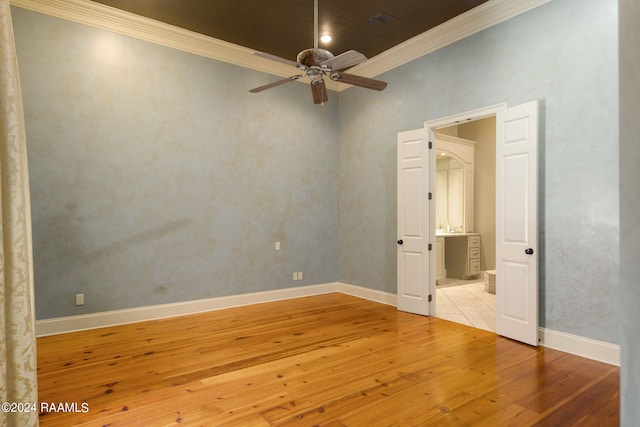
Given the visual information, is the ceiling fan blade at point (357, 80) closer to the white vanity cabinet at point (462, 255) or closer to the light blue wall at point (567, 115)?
the light blue wall at point (567, 115)

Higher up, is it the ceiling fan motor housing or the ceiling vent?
the ceiling vent

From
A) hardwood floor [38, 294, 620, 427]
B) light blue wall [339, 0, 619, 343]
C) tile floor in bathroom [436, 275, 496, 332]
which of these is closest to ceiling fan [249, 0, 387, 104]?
light blue wall [339, 0, 619, 343]

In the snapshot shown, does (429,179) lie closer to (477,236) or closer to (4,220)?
(477,236)

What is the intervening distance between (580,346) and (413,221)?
2198 mm

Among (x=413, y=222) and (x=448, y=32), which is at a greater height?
(x=448, y=32)

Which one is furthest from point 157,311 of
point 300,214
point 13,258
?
point 13,258

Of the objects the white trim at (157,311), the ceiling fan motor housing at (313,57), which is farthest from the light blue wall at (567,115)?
the white trim at (157,311)

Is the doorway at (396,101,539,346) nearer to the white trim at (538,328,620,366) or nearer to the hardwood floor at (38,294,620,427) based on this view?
the white trim at (538,328,620,366)

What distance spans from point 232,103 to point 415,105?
8.43 ft

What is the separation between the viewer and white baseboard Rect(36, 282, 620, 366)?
3303 millimetres

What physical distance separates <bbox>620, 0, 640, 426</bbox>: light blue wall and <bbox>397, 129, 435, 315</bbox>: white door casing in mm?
3511

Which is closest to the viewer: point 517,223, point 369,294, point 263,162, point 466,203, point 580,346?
point 580,346

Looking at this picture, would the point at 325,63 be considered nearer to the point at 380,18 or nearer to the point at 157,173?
the point at 380,18

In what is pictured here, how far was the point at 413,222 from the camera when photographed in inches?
191
